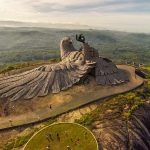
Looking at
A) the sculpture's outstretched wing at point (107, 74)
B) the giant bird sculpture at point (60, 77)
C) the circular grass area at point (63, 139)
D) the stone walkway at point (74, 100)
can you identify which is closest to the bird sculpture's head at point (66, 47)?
the giant bird sculpture at point (60, 77)

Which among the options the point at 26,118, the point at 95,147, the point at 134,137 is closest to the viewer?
the point at 95,147

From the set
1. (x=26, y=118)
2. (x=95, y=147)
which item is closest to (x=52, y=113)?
(x=26, y=118)

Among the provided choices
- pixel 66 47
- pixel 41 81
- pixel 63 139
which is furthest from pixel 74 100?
pixel 66 47

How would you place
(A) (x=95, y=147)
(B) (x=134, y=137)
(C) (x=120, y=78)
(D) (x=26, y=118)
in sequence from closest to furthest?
(A) (x=95, y=147) < (B) (x=134, y=137) < (D) (x=26, y=118) < (C) (x=120, y=78)

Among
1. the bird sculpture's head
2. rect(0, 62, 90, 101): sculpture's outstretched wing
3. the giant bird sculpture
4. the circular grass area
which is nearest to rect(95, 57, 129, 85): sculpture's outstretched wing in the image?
the giant bird sculpture

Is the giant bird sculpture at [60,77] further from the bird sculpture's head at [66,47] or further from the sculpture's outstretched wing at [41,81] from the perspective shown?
the bird sculpture's head at [66,47]

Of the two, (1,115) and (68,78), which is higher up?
(68,78)

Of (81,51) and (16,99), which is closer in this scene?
(16,99)

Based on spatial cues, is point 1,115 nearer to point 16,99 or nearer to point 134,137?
point 16,99
